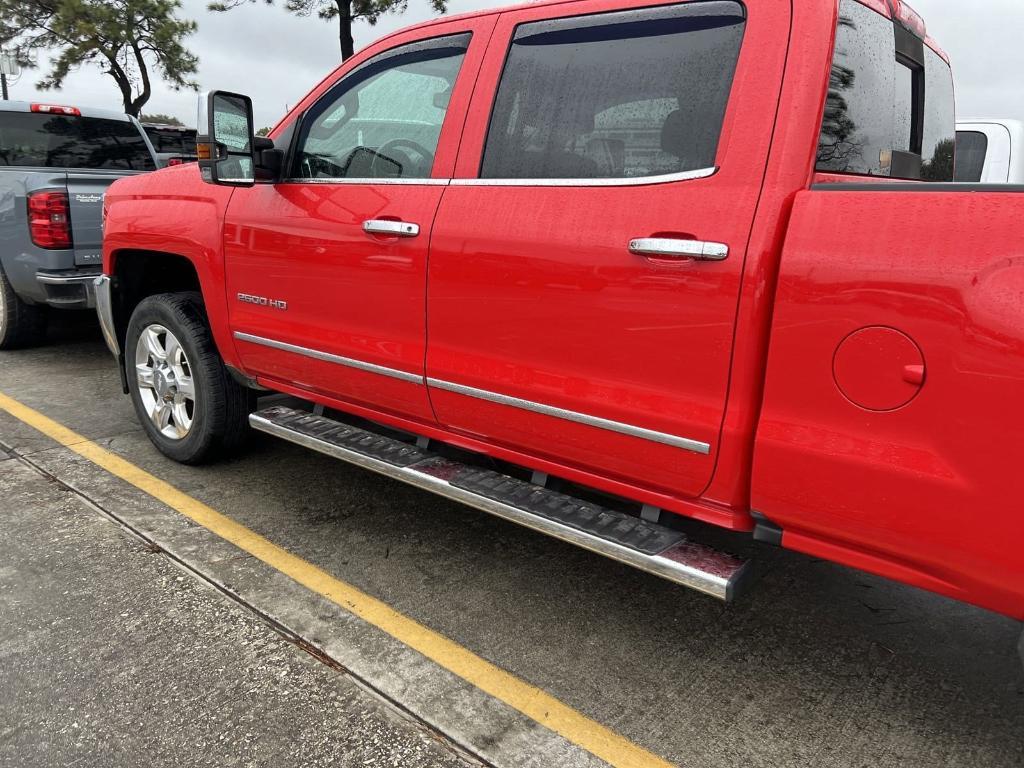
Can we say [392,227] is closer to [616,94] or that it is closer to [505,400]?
[505,400]

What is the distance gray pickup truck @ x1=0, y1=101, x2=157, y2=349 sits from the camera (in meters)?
5.39

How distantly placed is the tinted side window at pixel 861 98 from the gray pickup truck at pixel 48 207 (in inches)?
197

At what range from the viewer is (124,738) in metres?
2.13

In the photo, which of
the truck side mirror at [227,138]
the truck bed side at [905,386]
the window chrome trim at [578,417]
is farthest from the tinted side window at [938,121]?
the truck side mirror at [227,138]

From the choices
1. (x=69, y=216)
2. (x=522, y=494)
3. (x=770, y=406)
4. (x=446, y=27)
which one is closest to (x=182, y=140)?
(x=69, y=216)

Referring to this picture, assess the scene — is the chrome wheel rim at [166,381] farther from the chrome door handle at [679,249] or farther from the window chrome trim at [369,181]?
the chrome door handle at [679,249]

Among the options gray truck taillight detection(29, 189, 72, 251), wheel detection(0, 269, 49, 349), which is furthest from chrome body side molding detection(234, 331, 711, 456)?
wheel detection(0, 269, 49, 349)

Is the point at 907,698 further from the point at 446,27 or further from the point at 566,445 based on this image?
the point at 446,27

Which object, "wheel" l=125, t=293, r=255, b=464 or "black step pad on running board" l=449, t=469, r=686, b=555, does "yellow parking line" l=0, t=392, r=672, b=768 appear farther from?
"black step pad on running board" l=449, t=469, r=686, b=555

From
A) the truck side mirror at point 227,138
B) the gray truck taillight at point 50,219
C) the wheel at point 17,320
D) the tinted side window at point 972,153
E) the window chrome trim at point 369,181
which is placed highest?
the tinted side window at point 972,153

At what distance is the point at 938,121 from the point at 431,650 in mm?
2643

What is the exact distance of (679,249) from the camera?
211 cm

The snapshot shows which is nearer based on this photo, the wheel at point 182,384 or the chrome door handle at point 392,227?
the chrome door handle at point 392,227

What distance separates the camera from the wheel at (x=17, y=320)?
19.7 ft
